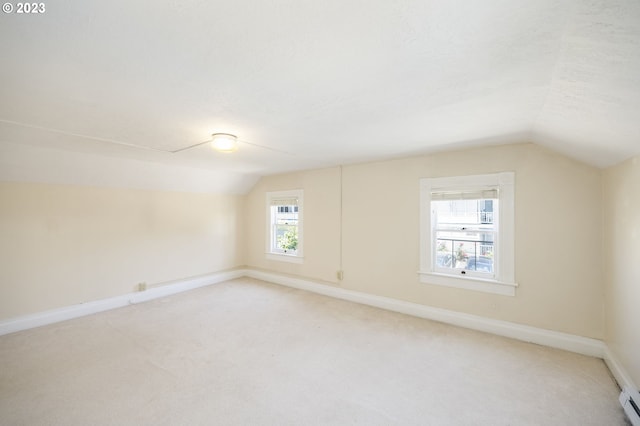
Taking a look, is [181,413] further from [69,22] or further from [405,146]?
[405,146]

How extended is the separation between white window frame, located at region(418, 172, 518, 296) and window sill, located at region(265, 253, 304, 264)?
7.76 feet

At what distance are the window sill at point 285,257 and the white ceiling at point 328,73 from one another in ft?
9.25

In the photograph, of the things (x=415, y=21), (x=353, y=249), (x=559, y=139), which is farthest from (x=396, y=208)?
(x=415, y=21)

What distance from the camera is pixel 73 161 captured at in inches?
134

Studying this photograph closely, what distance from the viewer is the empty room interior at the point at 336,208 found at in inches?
47.5

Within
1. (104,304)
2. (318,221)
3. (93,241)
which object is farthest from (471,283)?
(93,241)

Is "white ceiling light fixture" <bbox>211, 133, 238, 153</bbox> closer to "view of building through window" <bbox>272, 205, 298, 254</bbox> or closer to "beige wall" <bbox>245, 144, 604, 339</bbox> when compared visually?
"beige wall" <bbox>245, 144, 604, 339</bbox>

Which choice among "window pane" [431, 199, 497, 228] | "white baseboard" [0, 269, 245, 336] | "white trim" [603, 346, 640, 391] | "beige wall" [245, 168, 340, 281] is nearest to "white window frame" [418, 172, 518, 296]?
"window pane" [431, 199, 497, 228]

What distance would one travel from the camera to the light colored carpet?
1.88 m

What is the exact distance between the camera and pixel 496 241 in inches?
124

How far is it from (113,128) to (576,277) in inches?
194

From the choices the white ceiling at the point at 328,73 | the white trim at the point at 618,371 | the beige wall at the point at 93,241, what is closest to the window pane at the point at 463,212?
the white ceiling at the point at 328,73

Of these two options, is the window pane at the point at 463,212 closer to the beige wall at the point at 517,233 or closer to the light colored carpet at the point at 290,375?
the beige wall at the point at 517,233

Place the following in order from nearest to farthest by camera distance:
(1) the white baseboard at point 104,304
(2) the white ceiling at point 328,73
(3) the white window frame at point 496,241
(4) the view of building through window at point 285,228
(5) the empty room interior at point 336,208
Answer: (2) the white ceiling at point 328,73, (5) the empty room interior at point 336,208, (3) the white window frame at point 496,241, (1) the white baseboard at point 104,304, (4) the view of building through window at point 285,228
